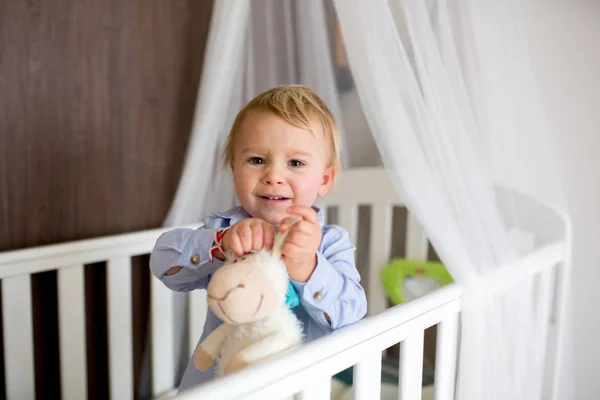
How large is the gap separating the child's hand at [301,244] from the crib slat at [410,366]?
9.0 inches

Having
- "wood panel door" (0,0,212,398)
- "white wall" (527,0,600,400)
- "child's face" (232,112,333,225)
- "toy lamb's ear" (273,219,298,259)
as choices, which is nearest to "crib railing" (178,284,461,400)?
"toy lamb's ear" (273,219,298,259)

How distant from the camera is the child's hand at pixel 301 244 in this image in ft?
2.44

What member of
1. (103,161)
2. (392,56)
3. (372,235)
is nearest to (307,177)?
(392,56)

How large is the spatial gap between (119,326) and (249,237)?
29.8 inches

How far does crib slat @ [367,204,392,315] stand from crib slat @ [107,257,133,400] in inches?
28.8

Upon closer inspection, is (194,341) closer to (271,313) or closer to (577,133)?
(271,313)

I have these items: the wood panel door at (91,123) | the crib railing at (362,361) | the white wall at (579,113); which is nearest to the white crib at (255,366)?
the crib railing at (362,361)

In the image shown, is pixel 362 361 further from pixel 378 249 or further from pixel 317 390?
pixel 378 249

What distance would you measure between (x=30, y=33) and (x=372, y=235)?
3.53 feet

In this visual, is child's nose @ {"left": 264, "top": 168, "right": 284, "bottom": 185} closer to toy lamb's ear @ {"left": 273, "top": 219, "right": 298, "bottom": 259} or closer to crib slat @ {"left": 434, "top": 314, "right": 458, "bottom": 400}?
toy lamb's ear @ {"left": 273, "top": 219, "right": 298, "bottom": 259}

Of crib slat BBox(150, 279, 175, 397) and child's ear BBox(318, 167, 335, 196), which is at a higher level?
child's ear BBox(318, 167, 335, 196)

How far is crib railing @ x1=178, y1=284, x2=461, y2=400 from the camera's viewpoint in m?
0.65

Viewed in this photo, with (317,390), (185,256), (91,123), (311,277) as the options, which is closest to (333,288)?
(311,277)

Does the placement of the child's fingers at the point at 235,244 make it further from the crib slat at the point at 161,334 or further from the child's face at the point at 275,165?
the crib slat at the point at 161,334
